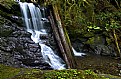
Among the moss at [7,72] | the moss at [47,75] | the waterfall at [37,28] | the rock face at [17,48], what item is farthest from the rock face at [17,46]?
the moss at [47,75]

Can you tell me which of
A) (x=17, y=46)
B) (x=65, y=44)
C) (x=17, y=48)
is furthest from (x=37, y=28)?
(x=17, y=48)

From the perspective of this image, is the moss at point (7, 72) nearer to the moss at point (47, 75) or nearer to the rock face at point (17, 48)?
the moss at point (47, 75)

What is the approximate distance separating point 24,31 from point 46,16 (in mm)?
1991

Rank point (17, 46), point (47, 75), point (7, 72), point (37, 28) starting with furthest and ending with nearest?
1. point (37, 28)
2. point (17, 46)
3. point (7, 72)
4. point (47, 75)

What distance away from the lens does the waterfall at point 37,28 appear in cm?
873

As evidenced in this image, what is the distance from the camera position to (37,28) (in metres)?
10.8

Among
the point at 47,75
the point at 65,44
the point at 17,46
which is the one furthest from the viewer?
the point at 65,44

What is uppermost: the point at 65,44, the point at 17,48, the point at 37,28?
the point at 37,28

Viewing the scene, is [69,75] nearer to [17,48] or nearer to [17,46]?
[17,48]

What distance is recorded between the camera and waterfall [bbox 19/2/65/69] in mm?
8727

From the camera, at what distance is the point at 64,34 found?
9.66 metres

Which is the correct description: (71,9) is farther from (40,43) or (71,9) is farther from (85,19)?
(40,43)

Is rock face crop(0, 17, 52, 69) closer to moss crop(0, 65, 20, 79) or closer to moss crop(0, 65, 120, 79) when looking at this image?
moss crop(0, 65, 20, 79)

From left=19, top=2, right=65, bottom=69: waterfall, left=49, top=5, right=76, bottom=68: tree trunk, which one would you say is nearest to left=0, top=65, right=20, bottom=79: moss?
left=19, top=2, right=65, bottom=69: waterfall
